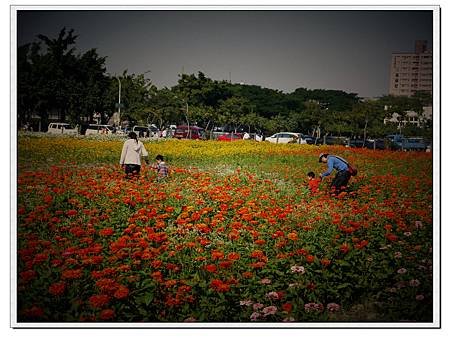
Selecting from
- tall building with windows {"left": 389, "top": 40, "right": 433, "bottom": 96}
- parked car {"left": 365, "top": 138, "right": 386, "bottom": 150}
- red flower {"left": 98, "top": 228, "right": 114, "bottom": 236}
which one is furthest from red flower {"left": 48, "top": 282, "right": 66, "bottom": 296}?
tall building with windows {"left": 389, "top": 40, "right": 433, "bottom": 96}

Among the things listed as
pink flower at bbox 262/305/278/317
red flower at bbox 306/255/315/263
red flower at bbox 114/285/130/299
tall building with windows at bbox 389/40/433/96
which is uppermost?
tall building with windows at bbox 389/40/433/96

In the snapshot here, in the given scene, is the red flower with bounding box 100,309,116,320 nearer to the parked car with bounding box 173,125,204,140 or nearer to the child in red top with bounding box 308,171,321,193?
the parked car with bounding box 173,125,204,140

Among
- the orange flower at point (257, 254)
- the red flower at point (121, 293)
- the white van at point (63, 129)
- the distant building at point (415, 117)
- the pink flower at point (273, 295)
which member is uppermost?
the distant building at point (415, 117)

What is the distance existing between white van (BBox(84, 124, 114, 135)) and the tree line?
67 mm

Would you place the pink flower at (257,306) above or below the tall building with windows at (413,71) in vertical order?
below

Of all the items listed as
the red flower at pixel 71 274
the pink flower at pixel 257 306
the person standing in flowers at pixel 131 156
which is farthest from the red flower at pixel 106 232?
the pink flower at pixel 257 306

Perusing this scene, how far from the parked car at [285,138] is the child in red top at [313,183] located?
393mm

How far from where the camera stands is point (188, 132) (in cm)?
457

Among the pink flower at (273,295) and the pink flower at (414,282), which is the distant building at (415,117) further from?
the pink flower at (273,295)

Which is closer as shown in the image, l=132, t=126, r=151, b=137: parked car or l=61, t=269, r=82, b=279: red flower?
l=61, t=269, r=82, b=279: red flower

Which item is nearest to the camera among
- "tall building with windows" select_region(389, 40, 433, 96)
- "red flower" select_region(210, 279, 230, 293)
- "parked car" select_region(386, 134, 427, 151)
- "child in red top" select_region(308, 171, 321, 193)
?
"red flower" select_region(210, 279, 230, 293)

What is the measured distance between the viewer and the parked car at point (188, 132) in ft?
14.8

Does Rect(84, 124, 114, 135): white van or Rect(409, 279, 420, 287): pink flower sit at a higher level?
Rect(84, 124, 114, 135): white van

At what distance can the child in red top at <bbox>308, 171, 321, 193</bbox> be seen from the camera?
171 inches
